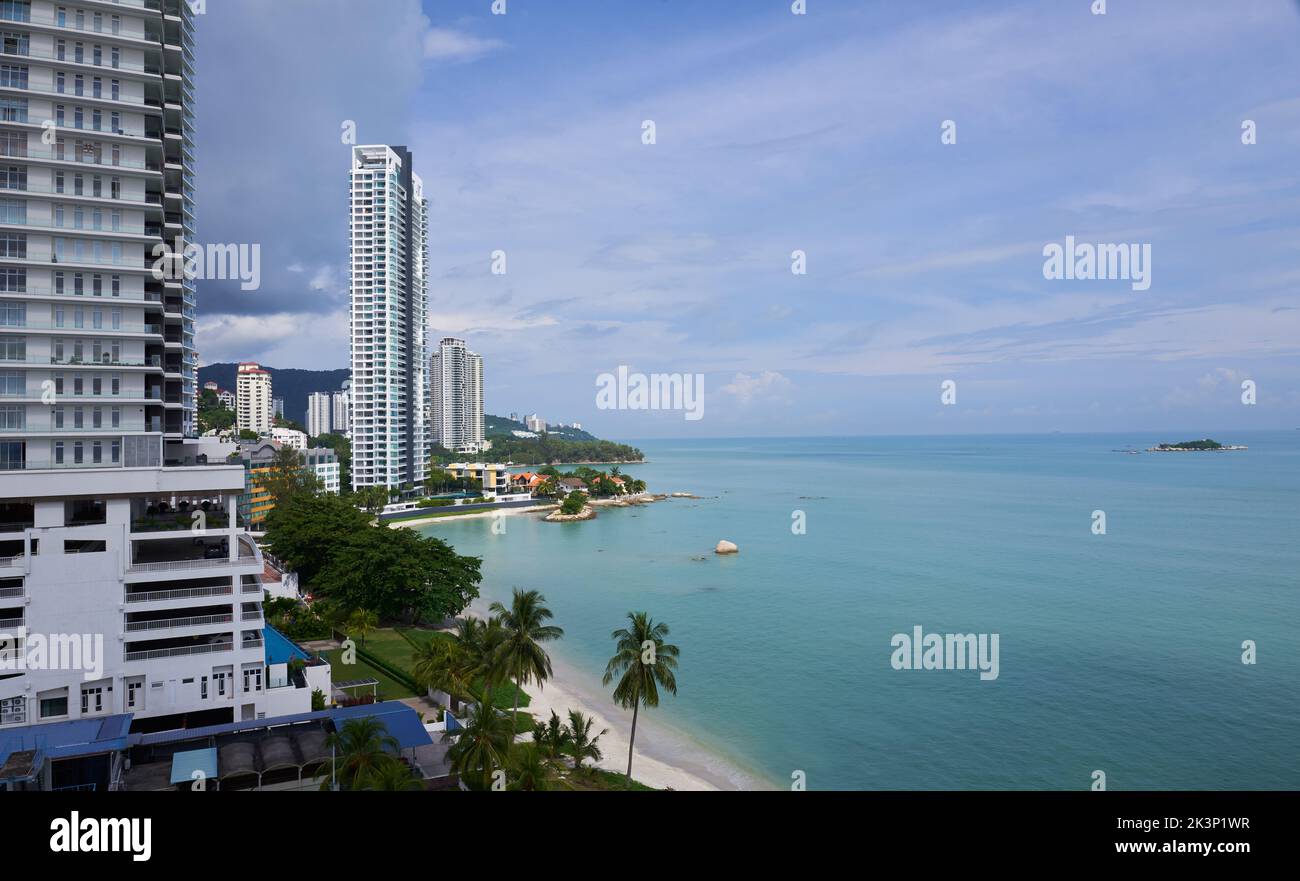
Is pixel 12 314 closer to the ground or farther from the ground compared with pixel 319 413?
closer to the ground

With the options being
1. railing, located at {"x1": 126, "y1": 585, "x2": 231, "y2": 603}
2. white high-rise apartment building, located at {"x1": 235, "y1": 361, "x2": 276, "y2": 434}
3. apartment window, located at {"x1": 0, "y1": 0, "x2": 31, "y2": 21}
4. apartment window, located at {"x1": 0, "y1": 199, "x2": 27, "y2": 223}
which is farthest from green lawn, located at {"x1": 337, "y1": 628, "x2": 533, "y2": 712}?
white high-rise apartment building, located at {"x1": 235, "y1": 361, "x2": 276, "y2": 434}

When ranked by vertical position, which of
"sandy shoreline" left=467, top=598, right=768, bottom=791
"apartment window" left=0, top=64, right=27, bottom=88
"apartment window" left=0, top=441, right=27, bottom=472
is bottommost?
"sandy shoreline" left=467, top=598, right=768, bottom=791

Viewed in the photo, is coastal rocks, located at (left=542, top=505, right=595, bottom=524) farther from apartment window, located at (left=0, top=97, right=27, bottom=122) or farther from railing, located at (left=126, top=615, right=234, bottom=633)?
apartment window, located at (left=0, top=97, right=27, bottom=122)

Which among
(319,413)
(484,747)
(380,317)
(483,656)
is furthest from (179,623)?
(319,413)

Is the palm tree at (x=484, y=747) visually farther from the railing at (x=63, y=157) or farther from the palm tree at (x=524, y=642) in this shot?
the railing at (x=63, y=157)

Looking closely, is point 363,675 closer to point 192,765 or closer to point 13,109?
point 192,765
